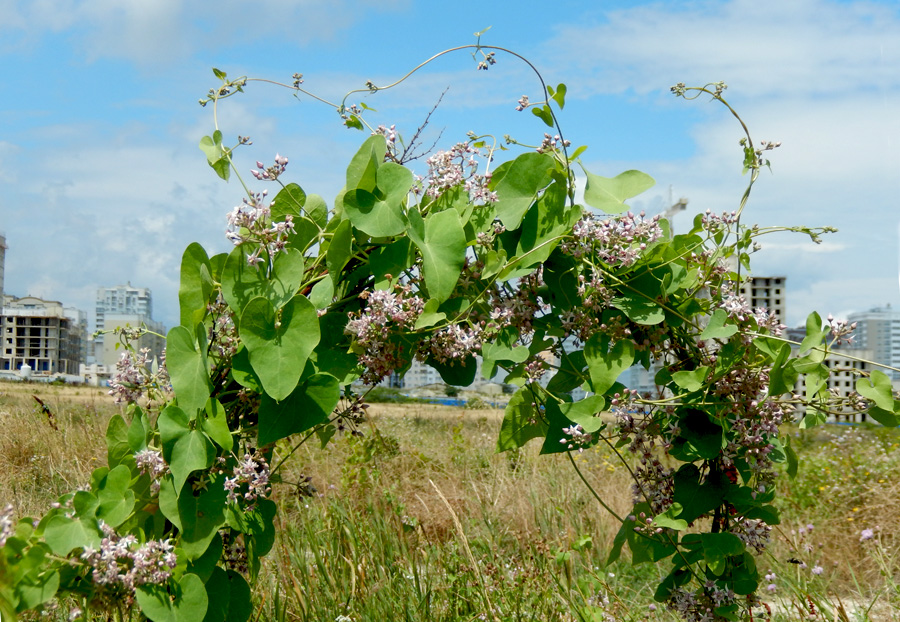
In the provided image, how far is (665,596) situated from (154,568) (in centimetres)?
112

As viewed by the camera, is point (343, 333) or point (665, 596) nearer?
point (343, 333)

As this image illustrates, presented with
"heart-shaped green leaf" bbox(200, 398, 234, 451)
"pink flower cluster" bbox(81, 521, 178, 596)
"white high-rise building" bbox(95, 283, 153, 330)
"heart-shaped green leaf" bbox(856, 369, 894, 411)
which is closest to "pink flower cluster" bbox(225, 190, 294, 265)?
"heart-shaped green leaf" bbox(200, 398, 234, 451)

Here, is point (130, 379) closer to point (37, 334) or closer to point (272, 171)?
point (272, 171)

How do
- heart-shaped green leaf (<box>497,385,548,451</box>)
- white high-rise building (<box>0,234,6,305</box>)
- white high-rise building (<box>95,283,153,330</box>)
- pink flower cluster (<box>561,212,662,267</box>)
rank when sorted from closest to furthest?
pink flower cluster (<box>561,212,662,267</box>) → heart-shaped green leaf (<box>497,385,548,451</box>) → white high-rise building (<box>0,234,6,305</box>) → white high-rise building (<box>95,283,153,330</box>)

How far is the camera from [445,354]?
4.56 ft

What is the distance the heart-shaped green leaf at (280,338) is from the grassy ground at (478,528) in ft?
1.41

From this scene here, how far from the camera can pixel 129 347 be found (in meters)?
1.52

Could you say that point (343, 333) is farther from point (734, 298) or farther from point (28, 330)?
point (28, 330)

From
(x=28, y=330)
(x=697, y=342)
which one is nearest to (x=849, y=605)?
(x=697, y=342)

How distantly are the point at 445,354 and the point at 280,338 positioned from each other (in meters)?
0.33

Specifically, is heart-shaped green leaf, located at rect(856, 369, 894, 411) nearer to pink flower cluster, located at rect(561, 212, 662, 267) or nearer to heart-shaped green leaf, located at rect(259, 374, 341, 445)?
pink flower cluster, located at rect(561, 212, 662, 267)

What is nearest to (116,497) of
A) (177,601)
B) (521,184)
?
(177,601)

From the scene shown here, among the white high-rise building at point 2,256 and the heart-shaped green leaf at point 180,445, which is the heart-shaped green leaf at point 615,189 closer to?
the heart-shaped green leaf at point 180,445

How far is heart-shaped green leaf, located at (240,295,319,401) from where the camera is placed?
1.20m
